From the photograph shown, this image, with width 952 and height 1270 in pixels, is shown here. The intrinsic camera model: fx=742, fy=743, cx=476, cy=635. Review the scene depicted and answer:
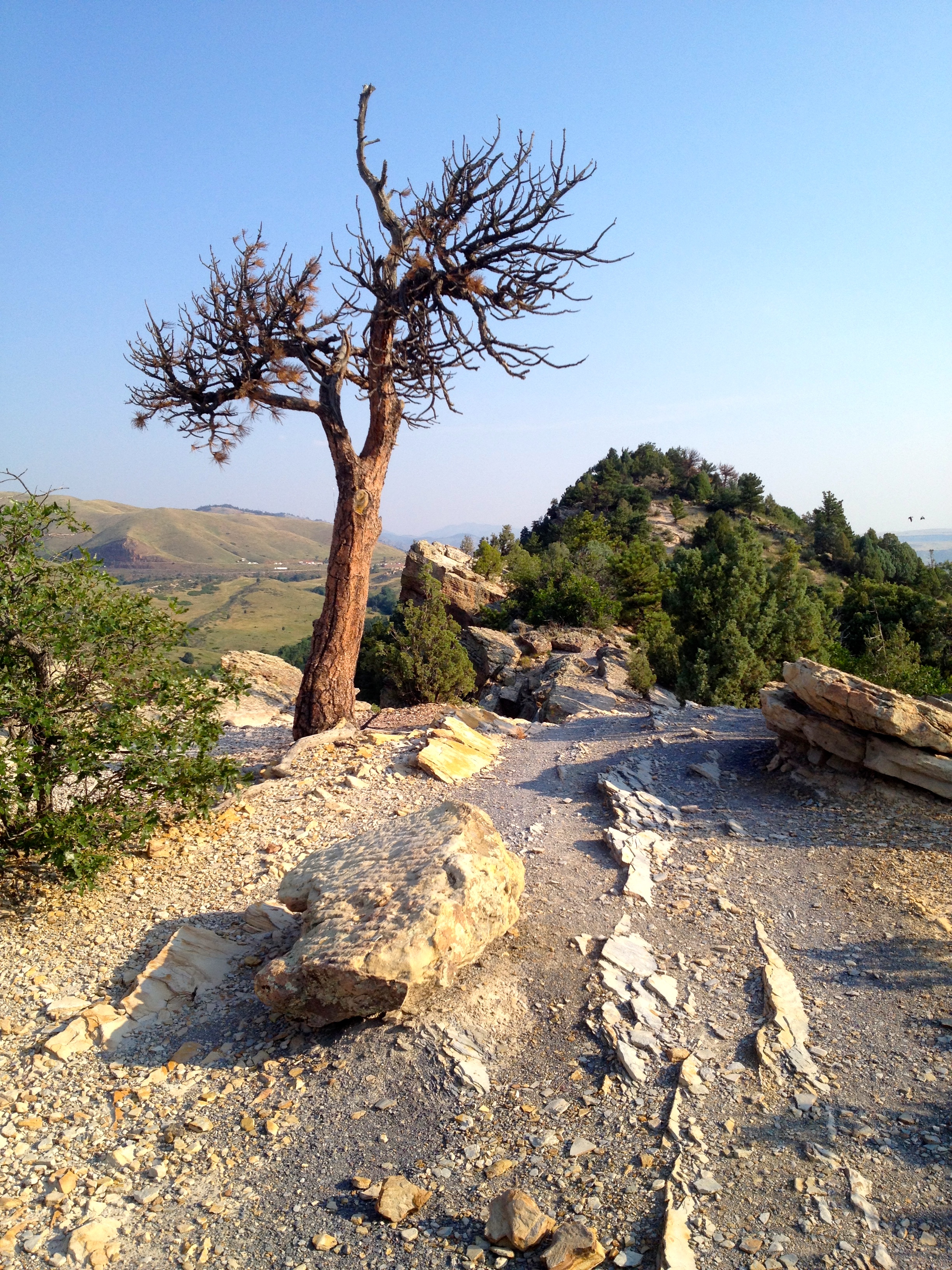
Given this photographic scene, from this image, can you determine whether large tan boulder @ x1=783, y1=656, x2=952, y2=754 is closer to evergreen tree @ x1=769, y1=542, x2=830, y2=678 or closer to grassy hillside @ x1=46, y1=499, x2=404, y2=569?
evergreen tree @ x1=769, y1=542, x2=830, y2=678

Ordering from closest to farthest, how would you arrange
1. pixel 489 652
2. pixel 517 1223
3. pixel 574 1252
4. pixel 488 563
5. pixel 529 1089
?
pixel 574 1252 → pixel 517 1223 → pixel 529 1089 → pixel 489 652 → pixel 488 563

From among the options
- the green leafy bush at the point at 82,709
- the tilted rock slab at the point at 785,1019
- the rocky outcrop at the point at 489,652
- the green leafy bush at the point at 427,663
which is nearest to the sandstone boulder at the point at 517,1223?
the tilted rock slab at the point at 785,1019

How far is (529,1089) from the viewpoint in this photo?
375cm

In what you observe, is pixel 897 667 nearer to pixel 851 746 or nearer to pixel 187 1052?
pixel 851 746

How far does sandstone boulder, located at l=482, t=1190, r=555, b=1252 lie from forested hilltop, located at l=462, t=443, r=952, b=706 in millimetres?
10037

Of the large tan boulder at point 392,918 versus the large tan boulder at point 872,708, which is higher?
the large tan boulder at point 872,708

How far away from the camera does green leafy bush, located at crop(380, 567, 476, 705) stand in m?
12.9

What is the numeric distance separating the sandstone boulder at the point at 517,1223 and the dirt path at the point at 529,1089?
0.26 feet

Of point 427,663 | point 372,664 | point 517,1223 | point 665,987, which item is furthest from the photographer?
point 372,664

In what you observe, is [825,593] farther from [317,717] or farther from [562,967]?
[562,967]

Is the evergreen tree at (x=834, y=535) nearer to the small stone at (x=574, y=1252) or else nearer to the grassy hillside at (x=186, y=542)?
the small stone at (x=574, y=1252)

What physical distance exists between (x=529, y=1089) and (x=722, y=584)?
14415mm

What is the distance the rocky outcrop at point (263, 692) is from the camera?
12.7 metres

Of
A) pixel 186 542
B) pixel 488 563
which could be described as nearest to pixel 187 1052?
pixel 488 563
